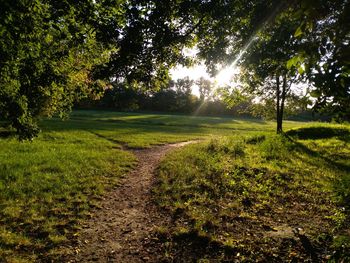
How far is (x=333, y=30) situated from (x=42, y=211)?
931 centimetres

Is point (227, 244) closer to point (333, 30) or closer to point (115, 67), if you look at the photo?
point (115, 67)

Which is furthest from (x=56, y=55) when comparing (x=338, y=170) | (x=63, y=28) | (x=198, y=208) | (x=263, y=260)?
(x=338, y=170)

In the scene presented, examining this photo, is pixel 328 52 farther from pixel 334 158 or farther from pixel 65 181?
pixel 334 158

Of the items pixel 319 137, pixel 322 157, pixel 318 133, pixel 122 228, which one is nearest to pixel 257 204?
pixel 122 228

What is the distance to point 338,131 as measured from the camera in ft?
74.6

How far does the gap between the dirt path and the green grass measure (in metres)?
0.51

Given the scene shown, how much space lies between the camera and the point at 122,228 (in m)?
8.43

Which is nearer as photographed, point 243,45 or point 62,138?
point 243,45

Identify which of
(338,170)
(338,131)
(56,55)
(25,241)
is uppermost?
(56,55)

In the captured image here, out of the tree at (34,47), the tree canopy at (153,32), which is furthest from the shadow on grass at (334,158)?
the tree at (34,47)

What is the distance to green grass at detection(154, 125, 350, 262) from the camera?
265 inches

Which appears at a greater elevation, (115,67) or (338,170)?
(115,67)

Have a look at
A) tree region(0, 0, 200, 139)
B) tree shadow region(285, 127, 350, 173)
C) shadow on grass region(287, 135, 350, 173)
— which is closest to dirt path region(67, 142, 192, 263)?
tree region(0, 0, 200, 139)

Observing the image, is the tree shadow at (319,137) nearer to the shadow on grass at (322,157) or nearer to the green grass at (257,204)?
the shadow on grass at (322,157)
